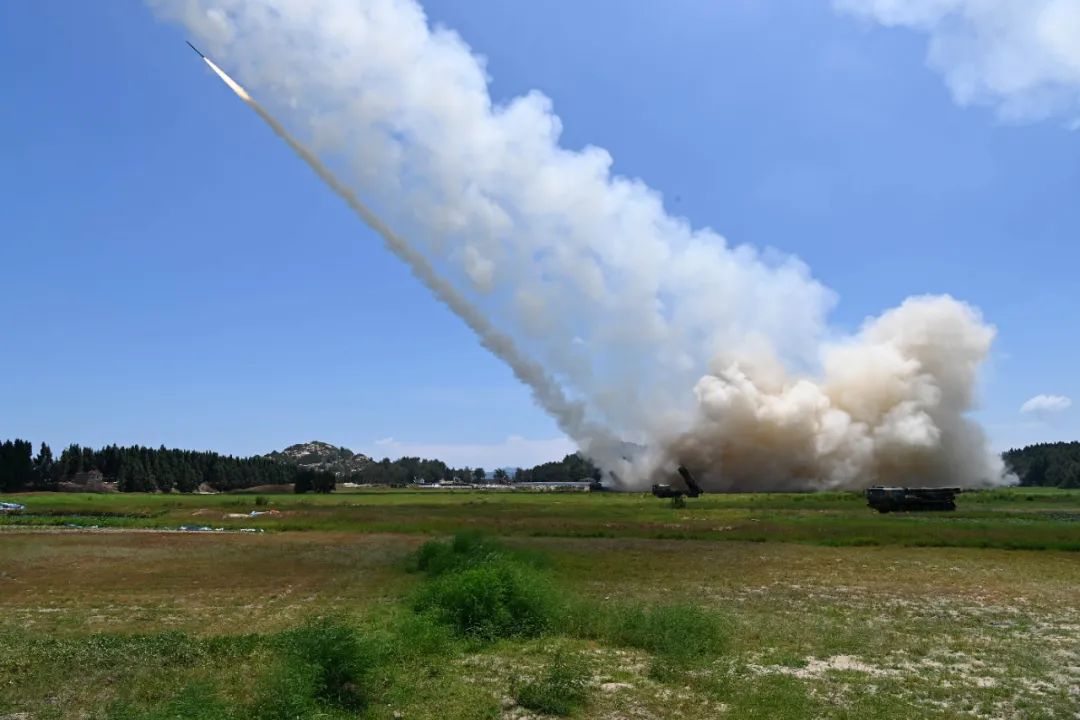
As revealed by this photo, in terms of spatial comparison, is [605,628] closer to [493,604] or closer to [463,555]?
[493,604]

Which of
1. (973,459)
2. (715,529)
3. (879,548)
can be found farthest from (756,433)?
(879,548)

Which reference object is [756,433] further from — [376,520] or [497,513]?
[376,520]

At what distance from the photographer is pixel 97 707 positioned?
13.5m

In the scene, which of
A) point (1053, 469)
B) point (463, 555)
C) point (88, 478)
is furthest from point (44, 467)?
point (1053, 469)

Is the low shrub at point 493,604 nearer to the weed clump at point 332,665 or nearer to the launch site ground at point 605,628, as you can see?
the launch site ground at point 605,628

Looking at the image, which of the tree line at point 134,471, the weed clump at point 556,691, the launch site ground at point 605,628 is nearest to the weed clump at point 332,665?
the launch site ground at point 605,628

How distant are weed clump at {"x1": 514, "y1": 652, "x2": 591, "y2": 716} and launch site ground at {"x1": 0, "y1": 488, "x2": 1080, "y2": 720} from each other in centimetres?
8

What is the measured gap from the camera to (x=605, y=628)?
1942 centimetres

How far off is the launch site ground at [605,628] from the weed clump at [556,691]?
8 cm

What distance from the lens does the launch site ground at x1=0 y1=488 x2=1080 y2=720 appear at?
1390 centimetres

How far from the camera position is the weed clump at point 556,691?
44.1 ft

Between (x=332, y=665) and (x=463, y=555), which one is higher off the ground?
(x=463, y=555)

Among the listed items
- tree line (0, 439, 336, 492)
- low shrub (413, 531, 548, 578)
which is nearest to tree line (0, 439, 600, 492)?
tree line (0, 439, 336, 492)

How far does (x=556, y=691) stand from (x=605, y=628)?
5.90 metres
